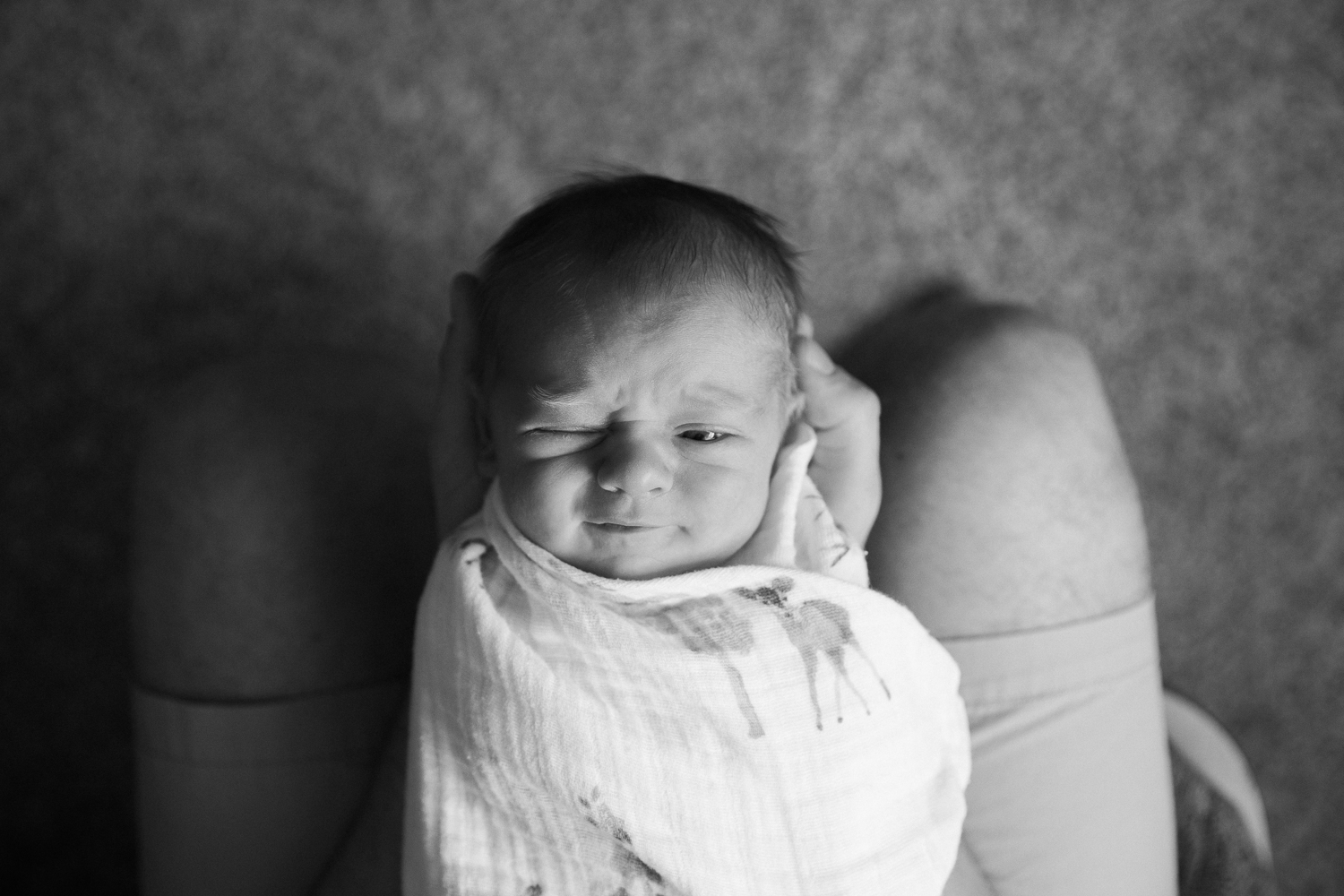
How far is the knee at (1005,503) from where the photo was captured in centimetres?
97

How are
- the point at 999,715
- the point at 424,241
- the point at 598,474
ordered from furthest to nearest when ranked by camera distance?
1. the point at 424,241
2. the point at 999,715
3. the point at 598,474

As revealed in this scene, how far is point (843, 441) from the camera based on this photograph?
3.04 ft

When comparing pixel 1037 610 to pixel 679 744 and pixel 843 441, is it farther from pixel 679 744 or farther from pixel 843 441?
pixel 679 744

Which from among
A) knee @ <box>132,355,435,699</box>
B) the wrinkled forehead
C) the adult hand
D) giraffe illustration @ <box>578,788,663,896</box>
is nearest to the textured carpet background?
knee @ <box>132,355,435,699</box>

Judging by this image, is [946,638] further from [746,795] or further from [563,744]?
[563,744]

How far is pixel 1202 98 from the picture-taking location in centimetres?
128

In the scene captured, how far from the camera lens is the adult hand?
2.97 feet

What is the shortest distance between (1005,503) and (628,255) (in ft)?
1.53

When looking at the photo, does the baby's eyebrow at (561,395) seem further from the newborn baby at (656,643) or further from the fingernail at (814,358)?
the fingernail at (814,358)

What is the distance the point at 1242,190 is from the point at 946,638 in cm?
80

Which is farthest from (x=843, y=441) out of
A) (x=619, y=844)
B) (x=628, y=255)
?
(x=619, y=844)

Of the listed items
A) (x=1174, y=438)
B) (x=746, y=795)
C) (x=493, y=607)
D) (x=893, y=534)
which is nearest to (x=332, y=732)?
(x=493, y=607)

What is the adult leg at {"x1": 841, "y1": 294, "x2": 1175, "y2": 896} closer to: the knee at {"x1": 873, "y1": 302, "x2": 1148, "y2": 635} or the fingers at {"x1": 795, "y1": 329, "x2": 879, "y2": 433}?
the knee at {"x1": 873, "y1": 302, "x2": 1148, "y2": 635}

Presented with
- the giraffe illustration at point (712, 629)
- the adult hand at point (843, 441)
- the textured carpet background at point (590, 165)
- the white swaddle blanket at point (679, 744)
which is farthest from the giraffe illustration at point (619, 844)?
the textured carpet background at point (590, 165)
